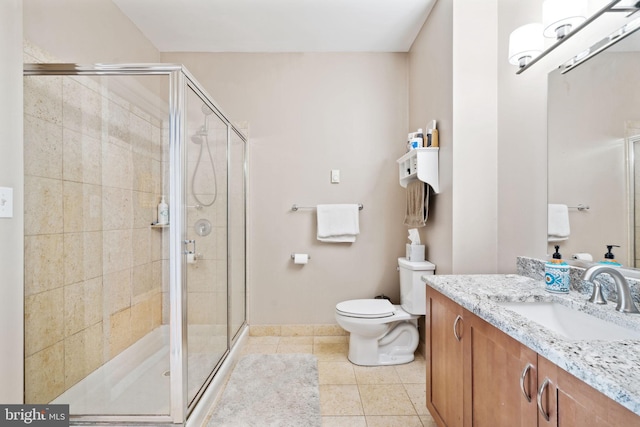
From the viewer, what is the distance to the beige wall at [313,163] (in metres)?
2.68

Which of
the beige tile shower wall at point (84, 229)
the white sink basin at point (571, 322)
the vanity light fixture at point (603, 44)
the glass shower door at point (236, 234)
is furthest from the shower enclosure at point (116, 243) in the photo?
the vanity light fixture at point (603, 44)

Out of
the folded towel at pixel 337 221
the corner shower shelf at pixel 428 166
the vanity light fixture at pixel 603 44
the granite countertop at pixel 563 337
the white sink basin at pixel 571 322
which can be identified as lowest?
the white sink basin at pixel 571 322

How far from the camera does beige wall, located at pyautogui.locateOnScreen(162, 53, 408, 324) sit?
8.80ft

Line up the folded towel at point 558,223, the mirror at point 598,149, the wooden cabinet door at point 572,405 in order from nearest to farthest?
the wooden cabinet door at point 572,405
the mirror at point 598,149
the folded towel at point 558,223

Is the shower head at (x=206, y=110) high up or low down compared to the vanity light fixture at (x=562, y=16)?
down

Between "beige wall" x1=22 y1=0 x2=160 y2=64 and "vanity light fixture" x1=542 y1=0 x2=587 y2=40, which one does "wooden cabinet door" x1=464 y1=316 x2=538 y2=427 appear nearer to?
"vanity light fixture" x1=542 y1=0 x2=587 y2=40

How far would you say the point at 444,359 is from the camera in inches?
53.3

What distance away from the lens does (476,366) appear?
1.10 m

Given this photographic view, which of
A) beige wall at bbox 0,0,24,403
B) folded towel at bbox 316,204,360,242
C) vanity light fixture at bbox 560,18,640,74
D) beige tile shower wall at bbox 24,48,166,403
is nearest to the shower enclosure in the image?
beige tile shower wall at bbox 24,48,166,403

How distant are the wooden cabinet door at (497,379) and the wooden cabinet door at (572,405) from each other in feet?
0.13

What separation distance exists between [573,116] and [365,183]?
Result: 1521 millimetres

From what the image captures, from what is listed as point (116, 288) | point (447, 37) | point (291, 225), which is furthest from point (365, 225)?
point (116, 288)

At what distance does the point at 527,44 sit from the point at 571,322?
126 cm

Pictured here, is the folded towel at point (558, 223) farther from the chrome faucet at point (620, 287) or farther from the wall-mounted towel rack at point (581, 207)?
the chrome faucet at point (620, 287)
